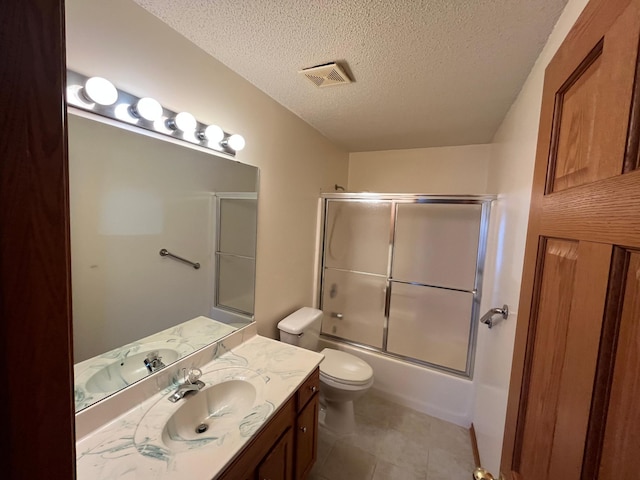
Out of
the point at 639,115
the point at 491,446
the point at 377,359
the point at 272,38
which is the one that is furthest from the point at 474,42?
the point at 377,359

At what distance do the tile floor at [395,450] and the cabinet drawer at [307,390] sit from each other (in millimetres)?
661

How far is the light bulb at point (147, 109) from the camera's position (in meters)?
1.01

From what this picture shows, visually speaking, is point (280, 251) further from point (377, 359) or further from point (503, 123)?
point (503, 123)

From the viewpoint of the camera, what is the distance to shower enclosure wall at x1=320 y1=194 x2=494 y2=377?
221cm

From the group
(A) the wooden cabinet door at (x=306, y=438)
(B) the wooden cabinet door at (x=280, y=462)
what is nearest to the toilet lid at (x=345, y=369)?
(A) the wooden cabinet door at (x=306, y=438)

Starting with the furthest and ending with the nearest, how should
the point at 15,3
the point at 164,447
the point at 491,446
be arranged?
1. the point at 491,446
2. the point at 164,447
3. the point at 15,3

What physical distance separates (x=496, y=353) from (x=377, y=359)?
1.11 metres

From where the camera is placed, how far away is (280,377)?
1.26 meters

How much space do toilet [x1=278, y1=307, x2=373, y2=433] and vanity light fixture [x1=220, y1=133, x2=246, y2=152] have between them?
1229mm

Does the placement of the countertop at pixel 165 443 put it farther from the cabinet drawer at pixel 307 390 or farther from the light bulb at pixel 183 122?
the light bulb at pixel 183 122

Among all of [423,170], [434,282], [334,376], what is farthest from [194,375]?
[423,170]

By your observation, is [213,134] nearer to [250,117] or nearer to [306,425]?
[250,117]

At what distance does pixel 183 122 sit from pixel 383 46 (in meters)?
0.96

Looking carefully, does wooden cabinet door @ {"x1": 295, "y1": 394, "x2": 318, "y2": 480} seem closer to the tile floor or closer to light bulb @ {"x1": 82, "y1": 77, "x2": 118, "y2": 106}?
the tile floor
